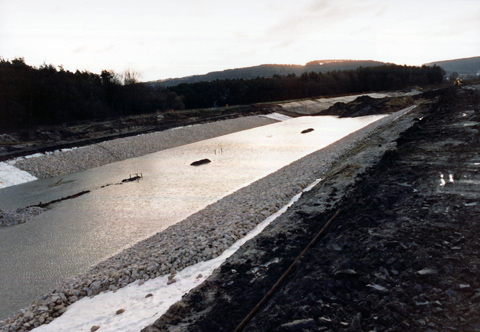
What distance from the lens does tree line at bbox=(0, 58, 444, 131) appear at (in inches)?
1662

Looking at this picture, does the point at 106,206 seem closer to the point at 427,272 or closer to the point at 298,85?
the point at 427,272

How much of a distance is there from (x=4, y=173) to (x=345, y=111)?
52757mm

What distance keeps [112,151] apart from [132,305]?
26.3 m

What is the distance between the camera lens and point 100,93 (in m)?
51.8

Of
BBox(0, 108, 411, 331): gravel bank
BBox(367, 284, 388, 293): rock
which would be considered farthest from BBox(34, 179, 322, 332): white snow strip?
BBox(367, 284, 388, 293): rock

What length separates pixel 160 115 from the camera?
158ft

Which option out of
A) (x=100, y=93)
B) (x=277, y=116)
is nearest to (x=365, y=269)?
(x=100, y=93)

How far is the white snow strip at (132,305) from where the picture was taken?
690cm

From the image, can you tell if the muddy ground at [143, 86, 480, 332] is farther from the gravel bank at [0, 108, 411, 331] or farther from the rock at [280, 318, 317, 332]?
the gravel bank at [0, 108, 411, 331]

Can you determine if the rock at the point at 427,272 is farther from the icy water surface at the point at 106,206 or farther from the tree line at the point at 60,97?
the tree line at the point at 60,97

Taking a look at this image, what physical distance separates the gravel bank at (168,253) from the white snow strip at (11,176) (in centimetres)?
1668

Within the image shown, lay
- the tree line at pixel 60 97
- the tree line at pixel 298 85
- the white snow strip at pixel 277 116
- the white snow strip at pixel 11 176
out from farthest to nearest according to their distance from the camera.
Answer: the tree line at pixel 298 85 → the white snow strip at pixel 277 116 → the tree line at pixel 60 97 → the white snow strip at pixel 11 176

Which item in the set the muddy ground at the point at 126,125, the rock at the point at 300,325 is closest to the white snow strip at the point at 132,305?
the rock at the point at 300,325

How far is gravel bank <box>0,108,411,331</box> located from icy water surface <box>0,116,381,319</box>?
1.30 m
